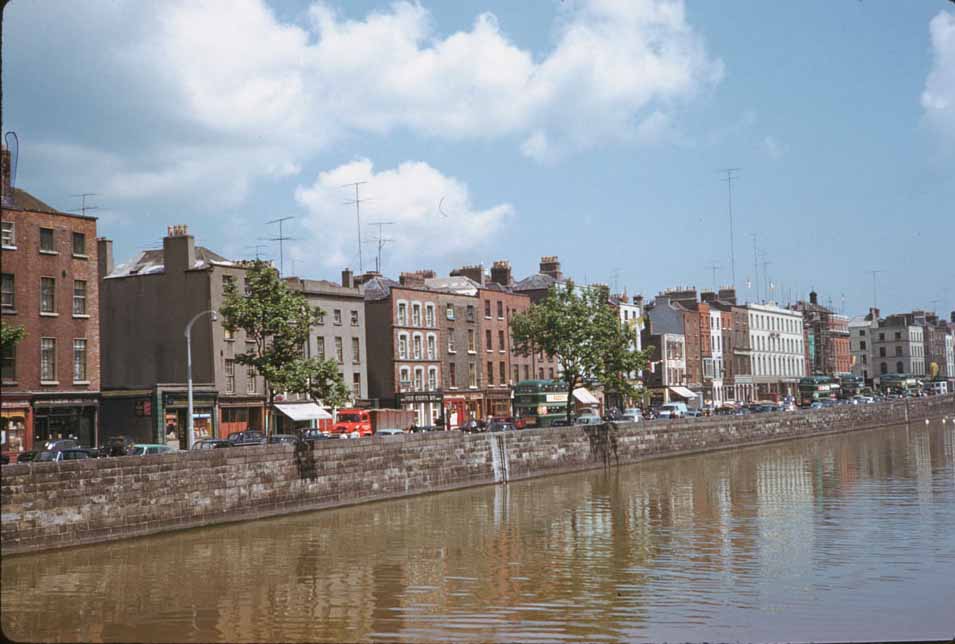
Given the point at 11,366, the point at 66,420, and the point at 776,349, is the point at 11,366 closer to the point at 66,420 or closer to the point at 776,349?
the point at 66,420

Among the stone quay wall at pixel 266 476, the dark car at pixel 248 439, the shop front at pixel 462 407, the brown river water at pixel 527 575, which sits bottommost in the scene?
the brown river water at pixel 527 575

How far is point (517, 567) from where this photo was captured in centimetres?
2870

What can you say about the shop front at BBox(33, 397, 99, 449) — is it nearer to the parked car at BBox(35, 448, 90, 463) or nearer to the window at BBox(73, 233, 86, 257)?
the window at BBox(73, 233, 86, 257)

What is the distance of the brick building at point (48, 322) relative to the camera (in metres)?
48.8

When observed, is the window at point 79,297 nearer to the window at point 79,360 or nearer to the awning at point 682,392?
the window at point 79,360

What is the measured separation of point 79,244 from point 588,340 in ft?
102

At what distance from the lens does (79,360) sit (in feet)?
173

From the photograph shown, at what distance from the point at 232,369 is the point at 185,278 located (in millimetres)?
5990

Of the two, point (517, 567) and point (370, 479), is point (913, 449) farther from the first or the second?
point (517, 567)

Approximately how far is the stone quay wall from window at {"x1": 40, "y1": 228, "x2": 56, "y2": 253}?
1814 centimetres

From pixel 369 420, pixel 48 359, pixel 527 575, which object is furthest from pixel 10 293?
pixel 527 575

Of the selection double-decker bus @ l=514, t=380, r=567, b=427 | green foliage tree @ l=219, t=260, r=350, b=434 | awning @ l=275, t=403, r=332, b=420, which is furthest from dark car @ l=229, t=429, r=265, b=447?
double-decker bus @ l=514, t=380, r=567, b=427

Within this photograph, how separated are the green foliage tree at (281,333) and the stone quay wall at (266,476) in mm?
3945

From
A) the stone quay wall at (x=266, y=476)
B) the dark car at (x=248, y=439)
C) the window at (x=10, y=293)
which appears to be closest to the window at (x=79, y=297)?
the window at (x=10, y=293)
